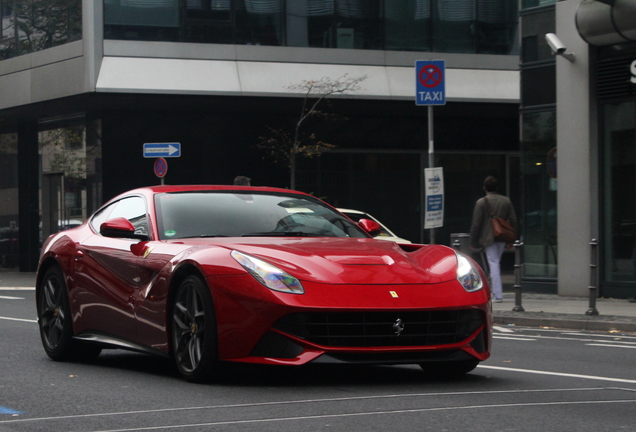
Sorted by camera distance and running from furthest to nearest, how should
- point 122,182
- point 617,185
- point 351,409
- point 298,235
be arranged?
point 122,182 < point 617,185 < point 298,235 < point 351,409

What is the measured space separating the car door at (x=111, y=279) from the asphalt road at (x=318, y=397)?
1.13ft

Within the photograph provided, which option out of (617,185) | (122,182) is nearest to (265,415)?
(617,185)

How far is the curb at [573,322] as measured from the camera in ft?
41.8

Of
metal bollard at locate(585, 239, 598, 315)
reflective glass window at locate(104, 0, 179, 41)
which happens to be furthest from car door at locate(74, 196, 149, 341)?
reflective glass window at locate(104, 0, 179, 41)

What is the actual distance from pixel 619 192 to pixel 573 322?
15.0 ft

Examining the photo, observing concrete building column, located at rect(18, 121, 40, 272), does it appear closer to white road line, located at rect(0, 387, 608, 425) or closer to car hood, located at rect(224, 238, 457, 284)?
car hood, located at rect(224, 238, 457, 284)

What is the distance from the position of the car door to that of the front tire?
0.65 m

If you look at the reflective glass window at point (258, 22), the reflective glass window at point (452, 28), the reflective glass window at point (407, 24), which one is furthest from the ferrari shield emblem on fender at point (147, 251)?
the reflective glass window at point (452, 28)

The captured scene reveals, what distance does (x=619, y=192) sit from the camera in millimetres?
17266

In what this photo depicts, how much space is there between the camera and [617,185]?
17.3 m

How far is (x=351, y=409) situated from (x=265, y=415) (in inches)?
18.1

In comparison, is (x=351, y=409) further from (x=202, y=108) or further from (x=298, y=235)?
(x=202, y=108)

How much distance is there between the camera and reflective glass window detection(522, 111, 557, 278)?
18562mm

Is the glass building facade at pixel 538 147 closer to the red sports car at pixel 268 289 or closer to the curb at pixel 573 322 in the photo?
the curb at pixel 573 322
